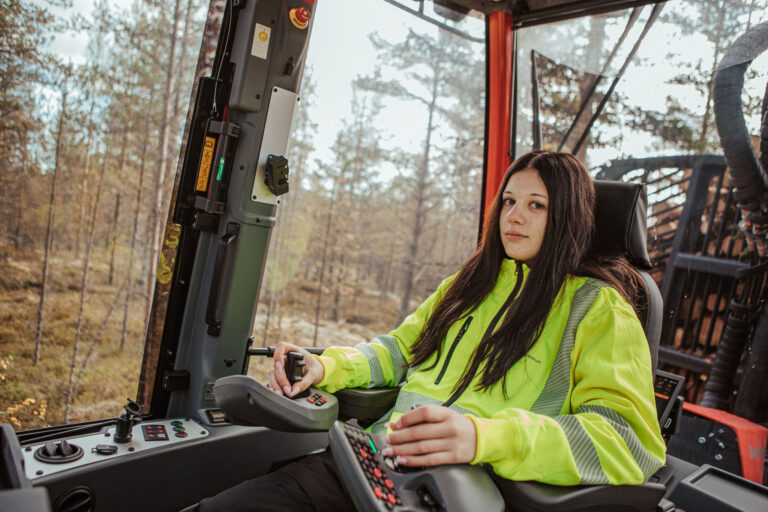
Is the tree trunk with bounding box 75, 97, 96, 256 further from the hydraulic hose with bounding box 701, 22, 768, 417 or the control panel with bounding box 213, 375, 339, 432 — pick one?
the hydraulic hose with bounding box 701, 22, 768, 417

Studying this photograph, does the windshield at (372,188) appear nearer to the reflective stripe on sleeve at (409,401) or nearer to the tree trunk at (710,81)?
the tree trunk at (710,81)

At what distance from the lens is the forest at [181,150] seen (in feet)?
7.75

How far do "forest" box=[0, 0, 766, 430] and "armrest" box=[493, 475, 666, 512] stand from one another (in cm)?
177

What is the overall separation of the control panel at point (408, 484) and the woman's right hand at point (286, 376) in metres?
0.37

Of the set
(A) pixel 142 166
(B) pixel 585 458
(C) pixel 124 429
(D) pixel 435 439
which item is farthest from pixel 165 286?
(A) pixel 142 166

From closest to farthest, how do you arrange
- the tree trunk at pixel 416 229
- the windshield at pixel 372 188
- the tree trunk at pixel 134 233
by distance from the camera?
the windshield at pixel 372 188 < the tree trunk at pixel 134 233 < the tree trunk at pixel 416 229

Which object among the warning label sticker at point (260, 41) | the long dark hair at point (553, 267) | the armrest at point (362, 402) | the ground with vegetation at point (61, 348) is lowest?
the ground with vegetation at point (61, 348)

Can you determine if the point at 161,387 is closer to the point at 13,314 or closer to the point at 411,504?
the point at 411,504

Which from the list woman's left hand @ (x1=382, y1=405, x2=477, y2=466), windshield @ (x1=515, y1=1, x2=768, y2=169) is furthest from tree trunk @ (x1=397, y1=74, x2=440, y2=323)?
woman's left hand @ (x1=382, y1=405, x2=477, y2=466)

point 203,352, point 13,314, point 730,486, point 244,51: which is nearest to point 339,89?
point 244,51

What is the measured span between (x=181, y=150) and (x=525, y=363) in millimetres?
2138

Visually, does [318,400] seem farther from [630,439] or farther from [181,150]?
[181,150]

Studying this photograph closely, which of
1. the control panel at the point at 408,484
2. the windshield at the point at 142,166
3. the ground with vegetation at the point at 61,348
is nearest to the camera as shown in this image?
the control panel at the point at 408,484

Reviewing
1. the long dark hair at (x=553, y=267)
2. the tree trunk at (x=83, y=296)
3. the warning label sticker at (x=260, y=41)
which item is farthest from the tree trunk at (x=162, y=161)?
the long dark hair at (x=553, y=267)
